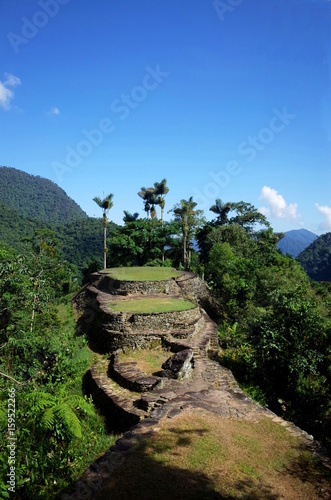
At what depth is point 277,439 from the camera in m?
6.13

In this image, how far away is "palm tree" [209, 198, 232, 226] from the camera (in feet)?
135

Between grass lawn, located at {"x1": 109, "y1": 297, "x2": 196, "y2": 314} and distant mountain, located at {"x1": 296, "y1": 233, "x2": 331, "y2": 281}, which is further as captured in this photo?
distant mountain, located at {"x1": 296, "y1": 233, "x2": 331, "y2": 281}

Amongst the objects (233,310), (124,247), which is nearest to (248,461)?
(233,310)

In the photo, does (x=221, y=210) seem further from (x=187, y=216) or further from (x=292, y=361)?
(x=292, y=361)

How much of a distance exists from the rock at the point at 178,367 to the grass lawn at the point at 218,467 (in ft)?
10.2

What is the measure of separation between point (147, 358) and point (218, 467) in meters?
7.07

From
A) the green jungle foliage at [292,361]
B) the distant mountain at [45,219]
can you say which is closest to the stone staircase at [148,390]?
the green jungle foliage at [292,361]

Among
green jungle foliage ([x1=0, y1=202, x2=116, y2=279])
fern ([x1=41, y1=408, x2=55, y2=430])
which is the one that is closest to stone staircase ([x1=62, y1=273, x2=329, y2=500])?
fern ([x1=41, y1=408, x2=55, y2=430])

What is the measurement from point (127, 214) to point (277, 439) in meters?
32.5

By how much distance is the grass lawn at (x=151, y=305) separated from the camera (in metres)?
14.4

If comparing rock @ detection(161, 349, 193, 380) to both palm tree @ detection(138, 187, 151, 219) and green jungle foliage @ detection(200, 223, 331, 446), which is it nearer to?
green jungle foliage @ detection(200, 223, 331, 446)

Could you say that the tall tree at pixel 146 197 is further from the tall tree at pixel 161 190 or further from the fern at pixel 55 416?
the fern at pixel 55 416

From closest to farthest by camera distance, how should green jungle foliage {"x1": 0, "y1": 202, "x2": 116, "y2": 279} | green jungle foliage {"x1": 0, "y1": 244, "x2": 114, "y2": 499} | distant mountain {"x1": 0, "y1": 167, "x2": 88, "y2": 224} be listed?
green jungle foliage {"x1": 0, "y1": 244, "x2": 114, "y2": 499}, green jungle foliage {"x1": 0, "y1": 202, "x2": 116, "y2": 279}, distant mountain {"x1": 0, "y1": 167, "x2": 88, "y2": 224}

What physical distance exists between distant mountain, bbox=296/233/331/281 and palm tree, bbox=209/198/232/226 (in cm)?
3513
